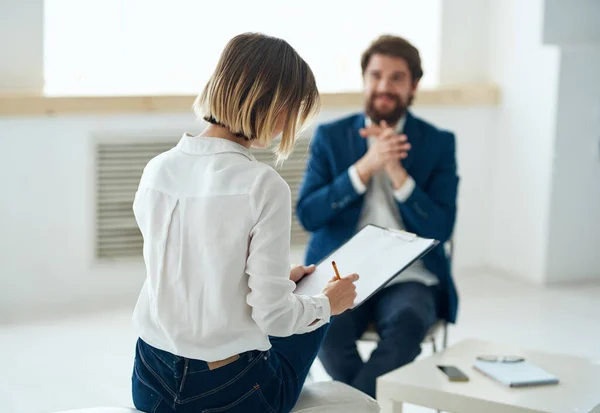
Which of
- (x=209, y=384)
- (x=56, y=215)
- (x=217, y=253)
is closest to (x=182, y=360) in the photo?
(x=209, y=384)

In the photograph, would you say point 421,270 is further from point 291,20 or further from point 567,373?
point 291,20

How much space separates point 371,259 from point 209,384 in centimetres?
59

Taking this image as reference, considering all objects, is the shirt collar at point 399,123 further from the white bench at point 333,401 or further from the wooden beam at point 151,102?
the wooden beam at point 151,102

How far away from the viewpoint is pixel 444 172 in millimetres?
2916

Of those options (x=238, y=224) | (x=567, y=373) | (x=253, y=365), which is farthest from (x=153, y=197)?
(x=567, y=373)

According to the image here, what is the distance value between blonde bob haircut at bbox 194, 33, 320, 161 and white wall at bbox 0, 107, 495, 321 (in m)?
2.47

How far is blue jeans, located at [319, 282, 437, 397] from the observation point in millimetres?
2510

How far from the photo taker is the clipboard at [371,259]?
6.70 feet

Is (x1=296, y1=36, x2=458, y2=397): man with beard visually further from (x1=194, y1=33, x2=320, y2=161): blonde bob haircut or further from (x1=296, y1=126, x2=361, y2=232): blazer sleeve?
(x1=194, y1=33, x2=320, y2=161): blonde bob haircut

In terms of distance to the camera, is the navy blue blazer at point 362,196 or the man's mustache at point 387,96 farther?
the man's mustache at point 387,96

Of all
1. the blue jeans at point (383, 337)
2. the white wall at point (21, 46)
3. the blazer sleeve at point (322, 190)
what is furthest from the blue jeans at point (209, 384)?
the white wall at point (21, 46)

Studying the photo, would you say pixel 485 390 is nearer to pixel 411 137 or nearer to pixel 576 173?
pixel 411 137

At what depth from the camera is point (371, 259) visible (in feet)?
7.11

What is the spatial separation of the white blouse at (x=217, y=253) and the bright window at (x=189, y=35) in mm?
2556
